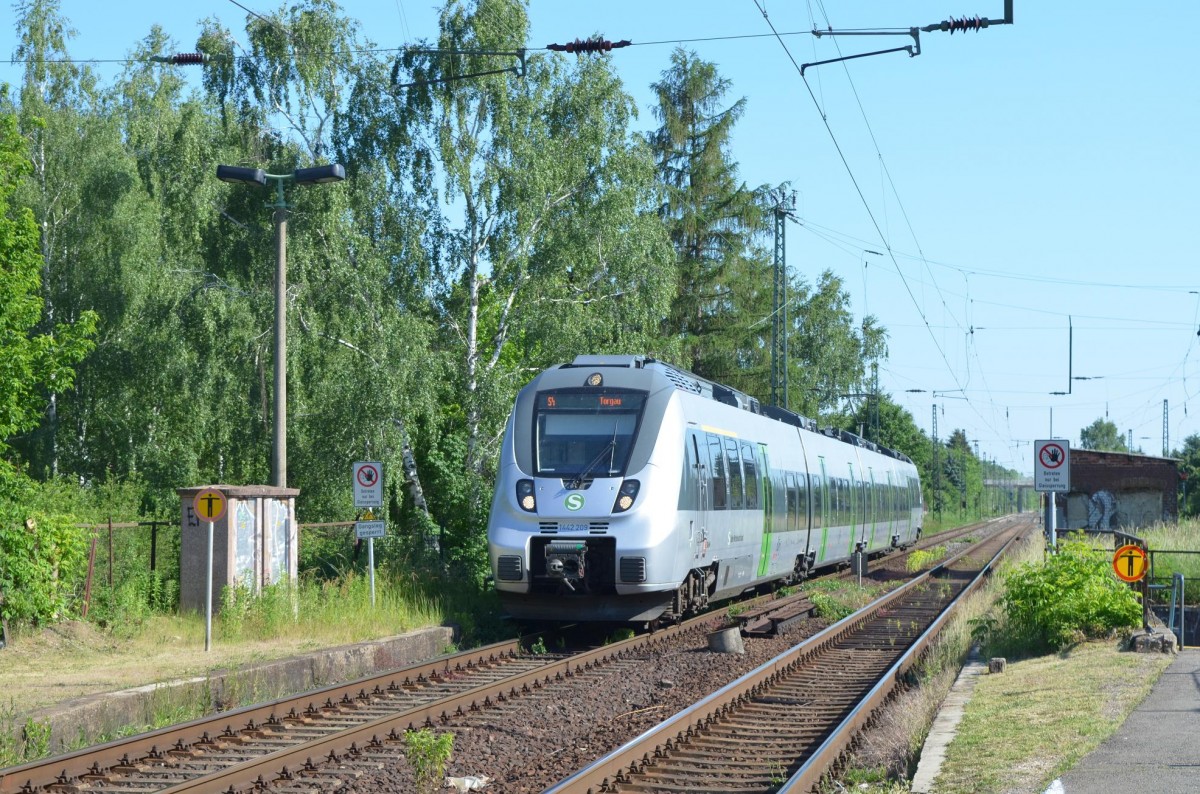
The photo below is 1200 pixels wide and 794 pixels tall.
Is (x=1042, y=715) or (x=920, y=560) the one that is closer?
(x=1042, y=715)

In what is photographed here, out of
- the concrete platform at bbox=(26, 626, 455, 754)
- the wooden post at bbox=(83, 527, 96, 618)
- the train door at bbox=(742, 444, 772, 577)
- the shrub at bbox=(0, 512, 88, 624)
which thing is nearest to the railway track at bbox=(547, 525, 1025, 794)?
the train door at bbox=(742, 444, 772, 577)

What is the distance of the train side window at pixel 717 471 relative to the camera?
1769 centimetres

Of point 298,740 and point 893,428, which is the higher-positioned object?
point 893,428

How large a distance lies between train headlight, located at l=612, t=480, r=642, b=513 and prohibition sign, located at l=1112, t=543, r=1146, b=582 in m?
5.39

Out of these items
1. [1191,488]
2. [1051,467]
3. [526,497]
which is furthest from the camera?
[1191,488]

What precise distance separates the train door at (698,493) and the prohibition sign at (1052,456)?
552 centimetres

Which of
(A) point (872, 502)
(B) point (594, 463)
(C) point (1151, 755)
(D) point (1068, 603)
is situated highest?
(B) point (594, 463)

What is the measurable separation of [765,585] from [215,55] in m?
17.0

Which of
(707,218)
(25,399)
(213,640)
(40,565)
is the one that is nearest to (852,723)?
(213,640)

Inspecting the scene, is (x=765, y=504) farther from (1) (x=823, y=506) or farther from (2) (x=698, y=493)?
(1) (x=823, y=506)

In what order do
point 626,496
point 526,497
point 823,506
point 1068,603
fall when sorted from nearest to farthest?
point 1068,603 → point 626,496 → point 526,497 → point 823,506

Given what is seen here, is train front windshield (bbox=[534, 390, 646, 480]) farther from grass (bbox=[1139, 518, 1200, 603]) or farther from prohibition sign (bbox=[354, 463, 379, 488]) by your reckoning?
grass (bbox=[1139, 518, 1200, 603])

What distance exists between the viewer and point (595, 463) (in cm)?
1598

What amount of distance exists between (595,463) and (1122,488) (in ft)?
122
